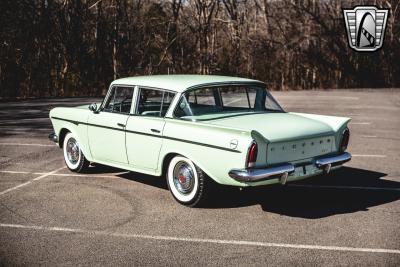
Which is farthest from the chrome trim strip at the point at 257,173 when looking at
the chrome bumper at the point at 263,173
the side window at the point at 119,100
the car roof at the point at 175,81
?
the side window at the point at 119,100

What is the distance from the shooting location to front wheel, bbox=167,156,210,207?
6051mm

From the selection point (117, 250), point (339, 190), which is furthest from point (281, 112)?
point (117, 250)

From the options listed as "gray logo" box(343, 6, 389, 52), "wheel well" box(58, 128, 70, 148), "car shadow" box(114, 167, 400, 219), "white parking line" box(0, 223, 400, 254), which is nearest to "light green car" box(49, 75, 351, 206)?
"car shadow" box(114, 167, 400, 219)

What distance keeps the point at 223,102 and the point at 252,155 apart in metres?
1.55

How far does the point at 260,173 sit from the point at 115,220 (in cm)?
169

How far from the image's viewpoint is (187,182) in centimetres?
624

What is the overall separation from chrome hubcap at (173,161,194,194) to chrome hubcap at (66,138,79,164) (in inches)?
92.6

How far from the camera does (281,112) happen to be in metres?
7.14

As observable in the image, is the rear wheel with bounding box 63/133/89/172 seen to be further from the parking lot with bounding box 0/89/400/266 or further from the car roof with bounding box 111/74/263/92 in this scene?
the car roof with bounding box 111/74/263/92

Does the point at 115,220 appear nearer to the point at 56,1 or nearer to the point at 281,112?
the point at 281,112

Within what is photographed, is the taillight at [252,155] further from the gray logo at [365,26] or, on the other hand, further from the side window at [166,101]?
the gray logo at [365,26]

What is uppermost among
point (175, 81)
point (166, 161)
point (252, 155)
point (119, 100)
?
point (175, 81)

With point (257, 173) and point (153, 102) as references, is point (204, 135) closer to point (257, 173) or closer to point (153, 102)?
point (257, 173)

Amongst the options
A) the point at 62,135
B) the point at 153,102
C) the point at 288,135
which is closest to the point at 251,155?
the point at 288,135
